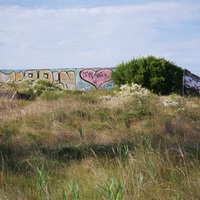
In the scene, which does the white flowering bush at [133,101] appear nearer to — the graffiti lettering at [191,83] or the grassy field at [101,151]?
the grassy field at [101,151]

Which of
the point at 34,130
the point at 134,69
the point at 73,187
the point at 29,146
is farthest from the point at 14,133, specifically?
the point at 134,69

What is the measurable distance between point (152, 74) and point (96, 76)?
7708 millimetres

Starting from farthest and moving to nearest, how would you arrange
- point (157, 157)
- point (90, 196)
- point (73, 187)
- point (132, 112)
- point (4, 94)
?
1. point (4, 94)
2. point (132, 112)
3. point (157, 157)
4. point (90, 196)
5. point (73, 187)

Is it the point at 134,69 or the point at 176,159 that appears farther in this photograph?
the point at 134,69

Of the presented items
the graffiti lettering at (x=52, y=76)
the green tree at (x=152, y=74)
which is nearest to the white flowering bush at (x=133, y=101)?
the green tree at (x=152, y=74)

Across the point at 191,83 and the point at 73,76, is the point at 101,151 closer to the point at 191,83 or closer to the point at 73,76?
the point at 191,83

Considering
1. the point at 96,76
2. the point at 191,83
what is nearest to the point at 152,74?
the point at 191,83

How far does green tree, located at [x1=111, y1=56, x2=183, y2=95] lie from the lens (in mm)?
19938

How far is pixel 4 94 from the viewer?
17.5 m

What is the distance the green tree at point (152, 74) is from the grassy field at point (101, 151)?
5.32 metres

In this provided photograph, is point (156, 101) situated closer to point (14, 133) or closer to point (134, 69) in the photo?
point (14, 133)

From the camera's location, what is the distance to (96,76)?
27266 millimetres

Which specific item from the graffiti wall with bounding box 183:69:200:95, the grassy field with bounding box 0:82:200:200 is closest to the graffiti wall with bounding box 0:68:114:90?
the graffiti wall with bounding box 183:69:200:95

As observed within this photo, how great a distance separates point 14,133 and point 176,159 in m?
4.84
